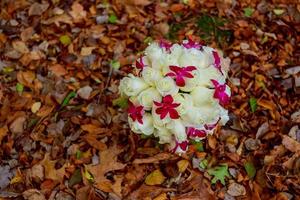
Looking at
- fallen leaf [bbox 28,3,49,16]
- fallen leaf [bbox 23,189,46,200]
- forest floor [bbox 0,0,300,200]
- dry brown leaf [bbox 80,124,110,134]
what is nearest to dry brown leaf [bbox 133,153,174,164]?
forest floor [bbox 0,0,300,200]

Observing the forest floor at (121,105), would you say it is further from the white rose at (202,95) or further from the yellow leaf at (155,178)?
the white rose at (202,95)

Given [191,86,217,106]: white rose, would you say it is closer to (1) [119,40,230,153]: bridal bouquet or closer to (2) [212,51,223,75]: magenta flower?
(1) [119,40,230,153]: bridal bouquet

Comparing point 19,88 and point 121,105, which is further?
point 19,88

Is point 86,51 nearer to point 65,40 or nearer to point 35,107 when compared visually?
point 65,40

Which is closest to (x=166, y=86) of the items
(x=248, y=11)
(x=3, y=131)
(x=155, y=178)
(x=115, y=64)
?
(x=155, y=178)

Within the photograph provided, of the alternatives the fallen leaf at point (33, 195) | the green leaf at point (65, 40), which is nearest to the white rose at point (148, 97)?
the fallen leaf at point (33, 195)

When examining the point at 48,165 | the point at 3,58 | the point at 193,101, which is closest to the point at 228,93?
the point at 193,101
